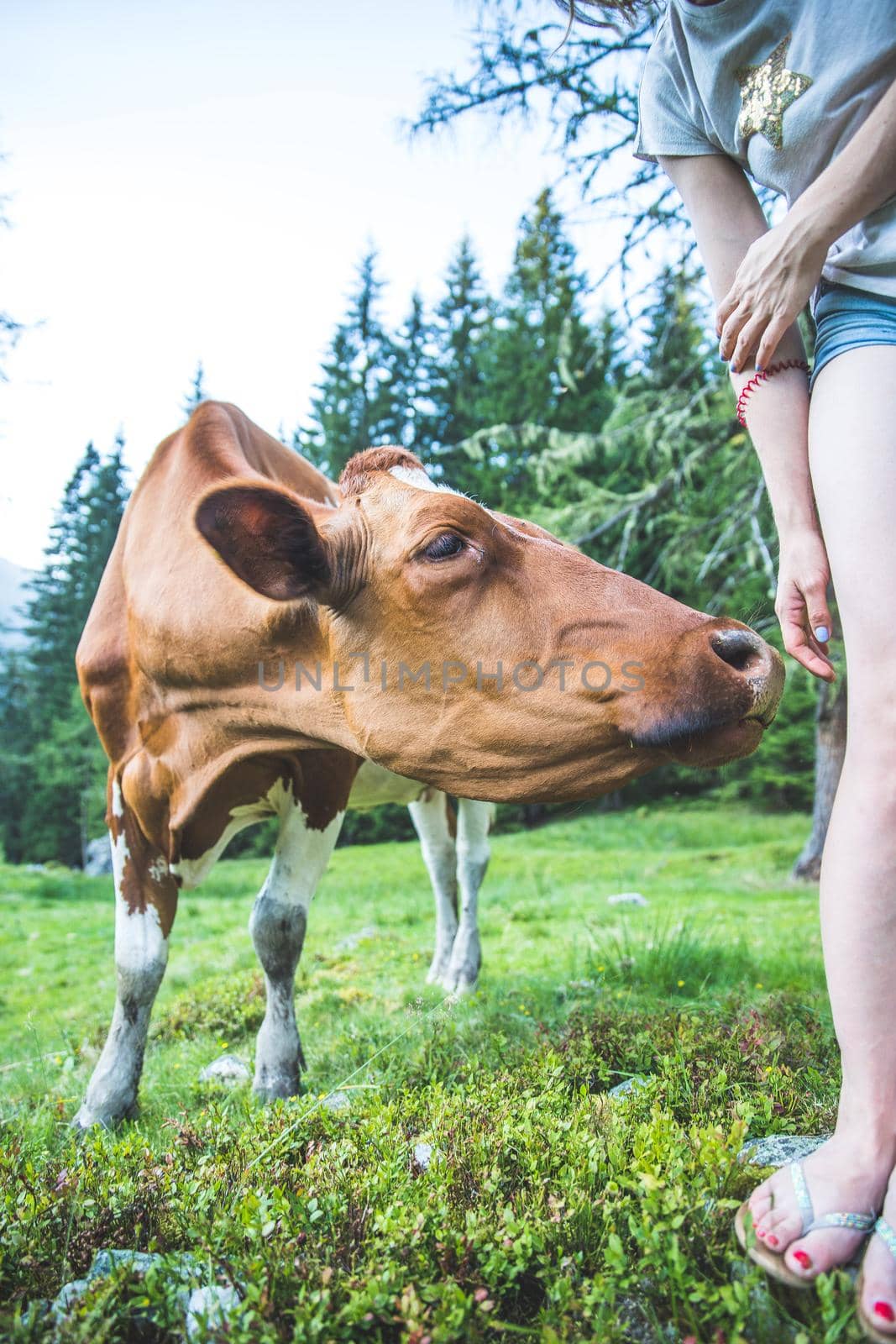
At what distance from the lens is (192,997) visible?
532cm

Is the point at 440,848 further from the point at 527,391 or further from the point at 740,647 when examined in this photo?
the point at 527,391

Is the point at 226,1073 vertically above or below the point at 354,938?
above

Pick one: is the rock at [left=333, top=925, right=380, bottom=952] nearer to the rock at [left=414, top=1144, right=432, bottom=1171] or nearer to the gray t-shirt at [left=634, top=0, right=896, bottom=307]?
the rock at [left=414, top=1144, right=432, bottom=1171]

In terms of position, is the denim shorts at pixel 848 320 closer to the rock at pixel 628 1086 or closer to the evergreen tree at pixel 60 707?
the rock at pixel 628 1086

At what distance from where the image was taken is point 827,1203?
1.54 m

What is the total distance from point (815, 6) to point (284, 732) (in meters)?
2.38

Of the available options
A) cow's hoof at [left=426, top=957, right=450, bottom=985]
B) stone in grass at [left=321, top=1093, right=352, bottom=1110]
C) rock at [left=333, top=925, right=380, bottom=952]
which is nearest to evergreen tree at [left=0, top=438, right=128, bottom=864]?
rock at [left=333, top=925, right=380, bottom=952]

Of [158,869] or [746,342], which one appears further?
[158,869]

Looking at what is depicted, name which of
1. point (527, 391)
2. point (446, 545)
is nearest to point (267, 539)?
point (446, 545)

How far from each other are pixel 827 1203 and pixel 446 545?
1.71 meters

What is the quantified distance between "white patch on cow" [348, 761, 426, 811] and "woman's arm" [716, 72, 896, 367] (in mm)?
3019

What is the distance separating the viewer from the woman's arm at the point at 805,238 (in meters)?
1.73

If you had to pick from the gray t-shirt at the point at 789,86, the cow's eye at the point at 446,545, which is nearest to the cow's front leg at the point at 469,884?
the cow's eye at the point at 446,545

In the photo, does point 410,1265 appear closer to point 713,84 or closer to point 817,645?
point 817,645
